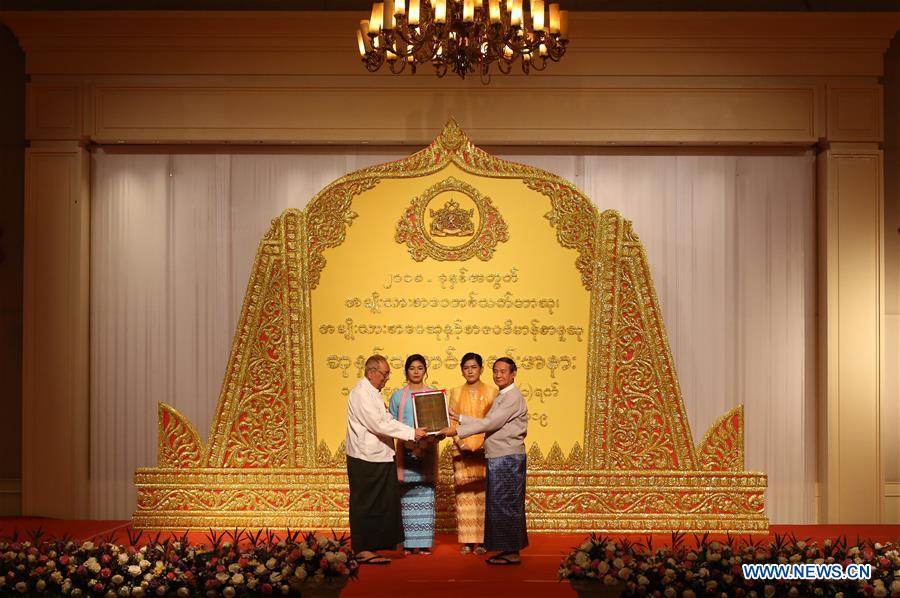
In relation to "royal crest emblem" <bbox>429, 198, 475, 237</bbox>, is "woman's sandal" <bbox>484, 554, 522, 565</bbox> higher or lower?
lower

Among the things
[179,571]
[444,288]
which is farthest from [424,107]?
[179,571]

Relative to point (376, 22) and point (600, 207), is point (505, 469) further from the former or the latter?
point (376, 22)

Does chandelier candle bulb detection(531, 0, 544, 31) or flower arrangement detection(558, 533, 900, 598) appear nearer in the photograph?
flower arrangement detection(558, 533, 900, 598)

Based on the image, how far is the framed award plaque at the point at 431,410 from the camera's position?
6.09m

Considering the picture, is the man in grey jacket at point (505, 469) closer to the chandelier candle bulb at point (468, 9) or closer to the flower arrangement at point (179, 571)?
the flower arrangement at point (179, 571)

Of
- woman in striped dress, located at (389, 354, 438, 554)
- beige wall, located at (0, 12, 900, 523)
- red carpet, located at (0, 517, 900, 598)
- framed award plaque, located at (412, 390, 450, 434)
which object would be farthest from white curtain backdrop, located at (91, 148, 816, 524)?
framed award plaque, located at (412, 390, 450, 434)

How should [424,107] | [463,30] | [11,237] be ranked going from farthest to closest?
[11,237], [424,107], [463,30]

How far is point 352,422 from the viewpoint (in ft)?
19.6

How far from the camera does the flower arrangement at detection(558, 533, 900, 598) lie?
13.4 ft

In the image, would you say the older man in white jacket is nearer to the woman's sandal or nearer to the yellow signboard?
the woman's sandal

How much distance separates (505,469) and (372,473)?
0.78 m

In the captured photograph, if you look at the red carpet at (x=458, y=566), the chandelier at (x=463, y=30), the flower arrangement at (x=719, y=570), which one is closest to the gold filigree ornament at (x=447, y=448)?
the red carpet at (x=458, y=566)

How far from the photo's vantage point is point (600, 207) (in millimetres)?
7555

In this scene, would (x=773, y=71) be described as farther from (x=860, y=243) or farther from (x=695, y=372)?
(x=695, y=372)
